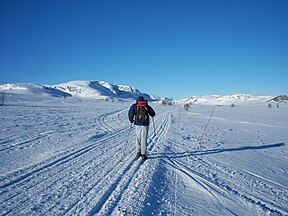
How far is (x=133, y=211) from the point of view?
3.82m

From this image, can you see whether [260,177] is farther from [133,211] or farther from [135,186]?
[133,211]

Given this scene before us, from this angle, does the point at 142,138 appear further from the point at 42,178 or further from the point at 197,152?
the point at 42,178

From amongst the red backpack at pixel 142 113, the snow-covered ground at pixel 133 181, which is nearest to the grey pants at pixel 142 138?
the red backpack at pixel 142 113

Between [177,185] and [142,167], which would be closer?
[177,185]

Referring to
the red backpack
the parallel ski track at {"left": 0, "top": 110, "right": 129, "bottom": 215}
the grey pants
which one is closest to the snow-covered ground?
the parallel ski track at {"left": 0, "top": 110, "right": 129, "bottom": 215}

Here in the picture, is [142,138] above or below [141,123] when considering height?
below

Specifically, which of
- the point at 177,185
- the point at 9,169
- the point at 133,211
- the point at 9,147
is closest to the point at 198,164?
the point at 177,185

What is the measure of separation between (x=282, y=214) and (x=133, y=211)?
282cm

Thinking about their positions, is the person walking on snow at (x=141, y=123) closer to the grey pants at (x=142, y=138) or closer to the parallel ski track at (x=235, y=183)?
the grey pants at (x=142, y=138)

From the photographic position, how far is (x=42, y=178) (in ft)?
16.9

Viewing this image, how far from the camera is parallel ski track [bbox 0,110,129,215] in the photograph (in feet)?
13.2

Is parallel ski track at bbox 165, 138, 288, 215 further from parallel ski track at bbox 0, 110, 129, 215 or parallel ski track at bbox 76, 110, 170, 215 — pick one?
parallel ski track at bbox 0, 110, 129, 215

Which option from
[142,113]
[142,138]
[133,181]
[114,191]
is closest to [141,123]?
[142,113]

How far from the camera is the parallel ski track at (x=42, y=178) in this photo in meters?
4.03
